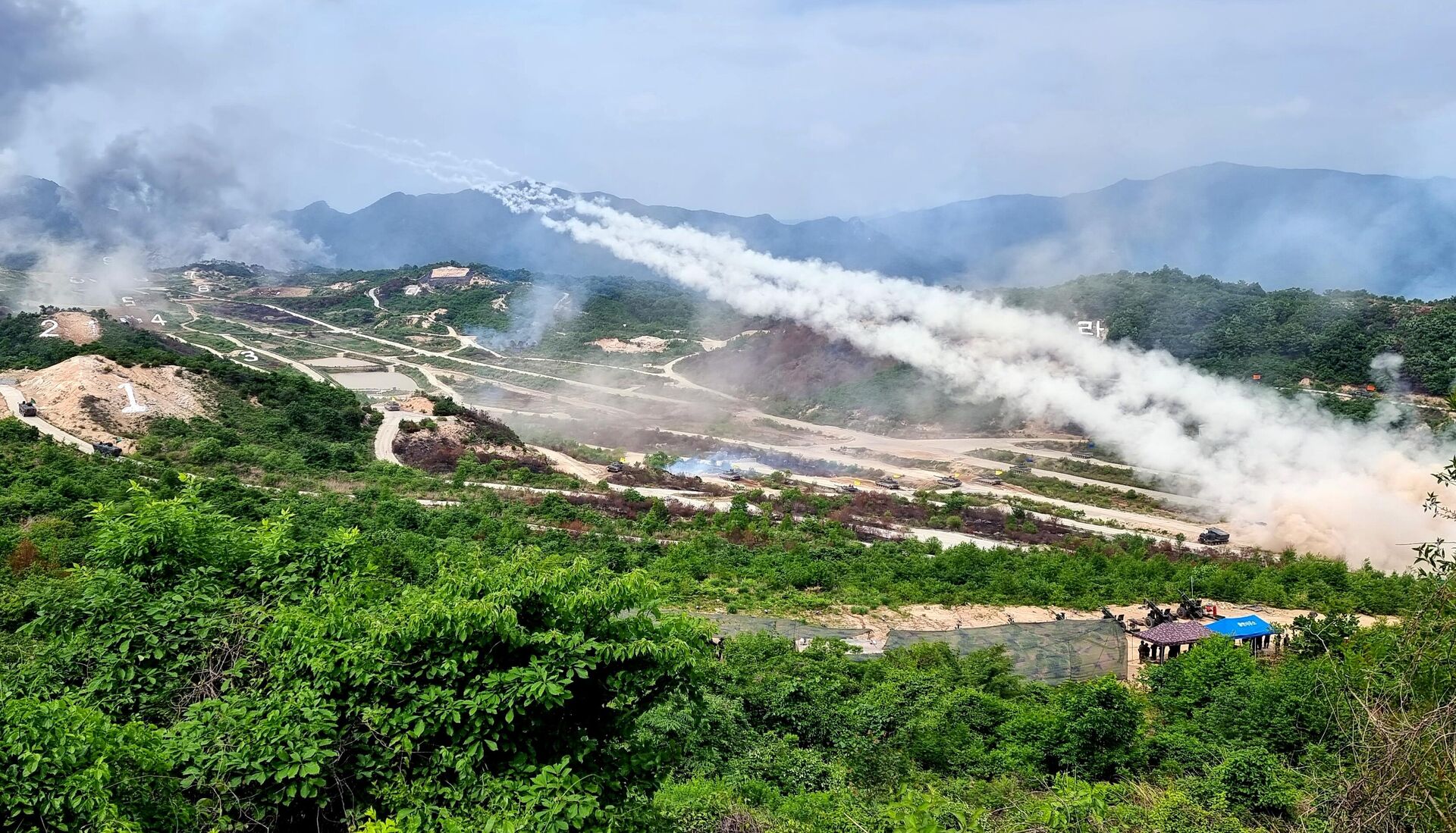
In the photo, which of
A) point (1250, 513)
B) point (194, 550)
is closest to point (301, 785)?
point (194, 550)

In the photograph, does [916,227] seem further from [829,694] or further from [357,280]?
[829,694]

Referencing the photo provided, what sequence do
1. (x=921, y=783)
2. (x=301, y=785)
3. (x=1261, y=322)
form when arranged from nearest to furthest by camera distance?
1. (x=301, y=785)
2. (x=921, y=783)
3. (x=1261, y=322)

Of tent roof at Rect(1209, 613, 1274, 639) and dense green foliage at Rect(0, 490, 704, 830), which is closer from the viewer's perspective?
dense green foliage at Rect(0, 490, 704, 830)

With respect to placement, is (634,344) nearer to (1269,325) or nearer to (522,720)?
(1269,325)

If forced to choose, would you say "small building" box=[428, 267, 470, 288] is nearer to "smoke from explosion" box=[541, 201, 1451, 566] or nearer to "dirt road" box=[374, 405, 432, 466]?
"smoke from explosion" box=[541, 201, 1451, 566]

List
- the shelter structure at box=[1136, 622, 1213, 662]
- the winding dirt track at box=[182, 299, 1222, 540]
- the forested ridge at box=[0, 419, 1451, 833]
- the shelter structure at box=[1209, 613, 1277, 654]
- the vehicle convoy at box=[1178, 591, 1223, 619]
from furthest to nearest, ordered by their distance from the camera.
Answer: the winding dirt track at box=[182, 299, 1222, 540] → the vehicle convoy at box=[1178, 591, 1223, 619] → the shelter structure at box=[1209, 613, 1277, 654] → the shelter structure at box=[1136, 622, 1213, 662] → the forested ridge at box=[0, 419, 1451, 833]

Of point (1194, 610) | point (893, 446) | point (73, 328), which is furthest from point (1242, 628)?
point (73, 328)

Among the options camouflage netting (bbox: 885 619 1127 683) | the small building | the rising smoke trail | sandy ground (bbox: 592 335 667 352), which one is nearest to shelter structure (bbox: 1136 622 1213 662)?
camouflage netting (bbox: 885 619 1127 683)
